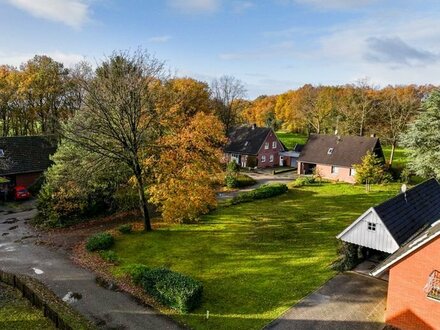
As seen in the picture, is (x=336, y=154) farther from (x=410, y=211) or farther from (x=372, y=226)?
(x=372, y=226)

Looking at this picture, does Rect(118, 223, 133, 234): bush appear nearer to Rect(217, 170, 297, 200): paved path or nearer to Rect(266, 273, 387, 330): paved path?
Rect(217, 170, 297, 200): paved path

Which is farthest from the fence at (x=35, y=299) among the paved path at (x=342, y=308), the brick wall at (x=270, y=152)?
the brick wall at (x=270, y=152)

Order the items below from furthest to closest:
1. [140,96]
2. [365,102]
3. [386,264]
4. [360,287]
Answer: [365,102]
[140,96]
[360,287]
[386,264]

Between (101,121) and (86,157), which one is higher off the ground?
(101,121)

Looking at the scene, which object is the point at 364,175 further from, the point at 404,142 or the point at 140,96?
the point at 140,96

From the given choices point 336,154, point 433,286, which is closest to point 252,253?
point 433,286

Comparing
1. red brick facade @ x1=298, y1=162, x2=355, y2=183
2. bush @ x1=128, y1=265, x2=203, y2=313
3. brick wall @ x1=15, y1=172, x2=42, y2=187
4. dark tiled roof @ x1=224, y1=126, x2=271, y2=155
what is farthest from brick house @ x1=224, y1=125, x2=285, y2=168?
bush @ x1=128, y1=265, x2=203, y2=313

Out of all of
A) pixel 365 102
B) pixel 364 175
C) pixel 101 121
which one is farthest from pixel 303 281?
pixel 365 102
